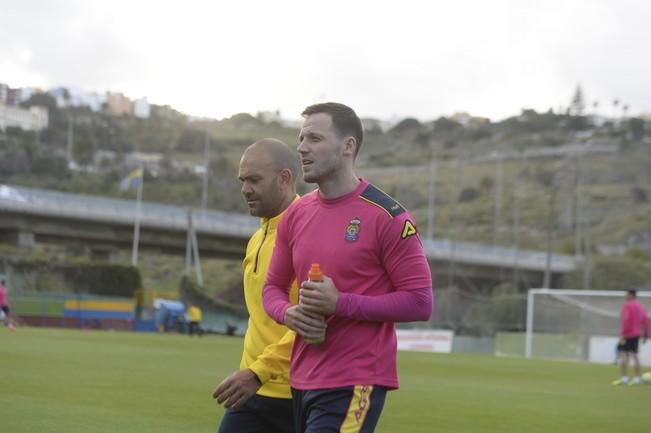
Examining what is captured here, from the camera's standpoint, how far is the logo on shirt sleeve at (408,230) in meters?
5.01

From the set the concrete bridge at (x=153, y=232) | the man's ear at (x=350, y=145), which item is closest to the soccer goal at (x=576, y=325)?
the man's ear at (x=350, y=145)

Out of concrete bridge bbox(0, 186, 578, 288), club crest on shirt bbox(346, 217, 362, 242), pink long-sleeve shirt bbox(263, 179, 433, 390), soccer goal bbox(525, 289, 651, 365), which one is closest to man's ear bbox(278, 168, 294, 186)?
pink long-sleeve shirt bbox(263, 179, 433, 390)

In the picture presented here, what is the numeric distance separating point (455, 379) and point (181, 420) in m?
12.6

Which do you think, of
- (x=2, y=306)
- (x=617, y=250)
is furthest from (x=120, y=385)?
(x=617, y=250)

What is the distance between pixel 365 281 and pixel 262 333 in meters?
0.94

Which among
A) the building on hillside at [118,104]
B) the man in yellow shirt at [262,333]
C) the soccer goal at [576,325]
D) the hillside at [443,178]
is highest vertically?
the building on hillside at [118,104]

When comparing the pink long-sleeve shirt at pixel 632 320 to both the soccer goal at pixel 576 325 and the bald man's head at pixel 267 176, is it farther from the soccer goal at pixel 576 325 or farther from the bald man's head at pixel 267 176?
the bald man's head at pixel 267 176

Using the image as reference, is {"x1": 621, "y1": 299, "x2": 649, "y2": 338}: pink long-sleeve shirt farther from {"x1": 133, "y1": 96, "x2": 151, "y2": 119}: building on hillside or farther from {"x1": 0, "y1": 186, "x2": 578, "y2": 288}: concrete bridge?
{"x1": 133, "y1": 96, "x2": 151, "y2": 119}: building on hillside

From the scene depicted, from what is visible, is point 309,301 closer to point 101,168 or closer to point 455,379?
point 455,379

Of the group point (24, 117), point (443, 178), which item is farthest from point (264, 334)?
point (443, 178)

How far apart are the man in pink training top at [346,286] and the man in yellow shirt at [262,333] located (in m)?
0.31

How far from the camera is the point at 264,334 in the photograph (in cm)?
576

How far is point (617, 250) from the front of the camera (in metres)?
130

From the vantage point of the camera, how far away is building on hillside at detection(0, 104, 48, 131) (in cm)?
14938
